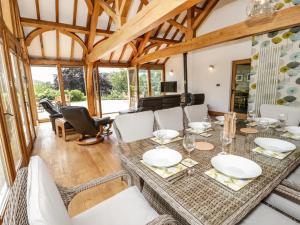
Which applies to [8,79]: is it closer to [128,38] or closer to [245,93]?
[128,38]

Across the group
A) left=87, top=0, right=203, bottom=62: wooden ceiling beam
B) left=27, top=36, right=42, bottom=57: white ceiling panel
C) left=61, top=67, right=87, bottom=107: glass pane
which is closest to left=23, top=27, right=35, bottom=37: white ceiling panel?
left=27, top=36, right=42, bottom=57: white ceiling panel

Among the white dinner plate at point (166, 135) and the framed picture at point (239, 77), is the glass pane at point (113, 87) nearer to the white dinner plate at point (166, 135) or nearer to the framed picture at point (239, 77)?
the framed picture at point (239, 77)

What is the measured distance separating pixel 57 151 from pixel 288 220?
364 centimetres

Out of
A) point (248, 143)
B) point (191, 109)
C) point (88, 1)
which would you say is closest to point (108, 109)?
point (88, 1)

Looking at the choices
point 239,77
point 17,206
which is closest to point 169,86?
point 239,77

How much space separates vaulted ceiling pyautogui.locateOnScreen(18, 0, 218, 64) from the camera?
15.3 feet

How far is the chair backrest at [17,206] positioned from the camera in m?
0.58

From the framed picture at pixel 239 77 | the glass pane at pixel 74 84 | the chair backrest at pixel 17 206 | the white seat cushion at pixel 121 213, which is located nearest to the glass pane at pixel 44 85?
the glass pane at pixel 74 84

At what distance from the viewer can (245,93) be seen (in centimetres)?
586

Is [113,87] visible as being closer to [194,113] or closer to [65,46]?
[65,46]

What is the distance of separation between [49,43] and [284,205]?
7374 millimetres

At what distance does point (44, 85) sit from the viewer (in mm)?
6824

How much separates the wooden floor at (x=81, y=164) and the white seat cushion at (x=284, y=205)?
1.58 metres

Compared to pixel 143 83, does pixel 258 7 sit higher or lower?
higher
